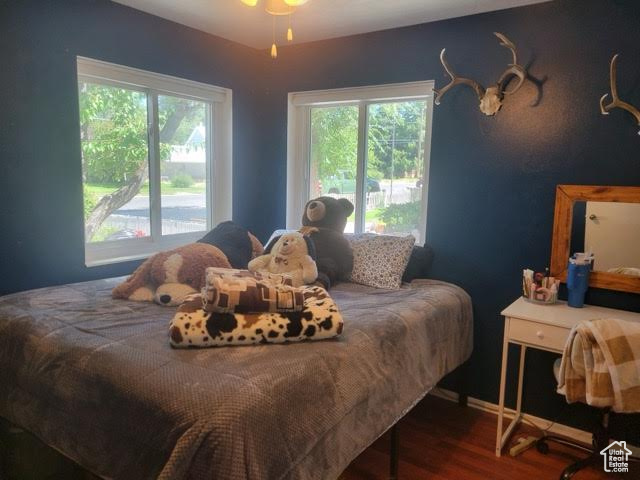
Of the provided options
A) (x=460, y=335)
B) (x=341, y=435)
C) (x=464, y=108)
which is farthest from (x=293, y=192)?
(x=341, y=435)

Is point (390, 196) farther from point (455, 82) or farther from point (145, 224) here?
point (145, 224)

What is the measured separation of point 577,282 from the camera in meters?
2.39

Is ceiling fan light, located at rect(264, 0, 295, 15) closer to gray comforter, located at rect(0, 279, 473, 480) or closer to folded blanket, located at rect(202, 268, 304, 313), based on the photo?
folded blanket, located at rect(202, 268, 304, 313)

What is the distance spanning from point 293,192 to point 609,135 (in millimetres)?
2137

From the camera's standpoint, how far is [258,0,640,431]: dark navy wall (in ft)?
7.80

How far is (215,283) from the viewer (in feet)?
5.62

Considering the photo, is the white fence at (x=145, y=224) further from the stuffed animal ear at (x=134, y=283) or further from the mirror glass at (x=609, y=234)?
the mirror glass at (x=609, y=234)

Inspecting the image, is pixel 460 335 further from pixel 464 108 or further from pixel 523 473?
pixel 464 108

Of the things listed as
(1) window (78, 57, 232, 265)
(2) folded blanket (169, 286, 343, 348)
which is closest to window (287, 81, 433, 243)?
(1) window (78, 57, 232, 265)

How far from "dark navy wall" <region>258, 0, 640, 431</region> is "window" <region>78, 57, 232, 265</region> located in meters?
1.12

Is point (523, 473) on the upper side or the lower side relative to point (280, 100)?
lower

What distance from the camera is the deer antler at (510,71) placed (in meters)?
2.47

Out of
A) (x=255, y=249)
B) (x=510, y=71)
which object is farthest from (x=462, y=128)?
(x=255, y=249)

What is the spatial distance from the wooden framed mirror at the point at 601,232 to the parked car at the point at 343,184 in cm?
122
